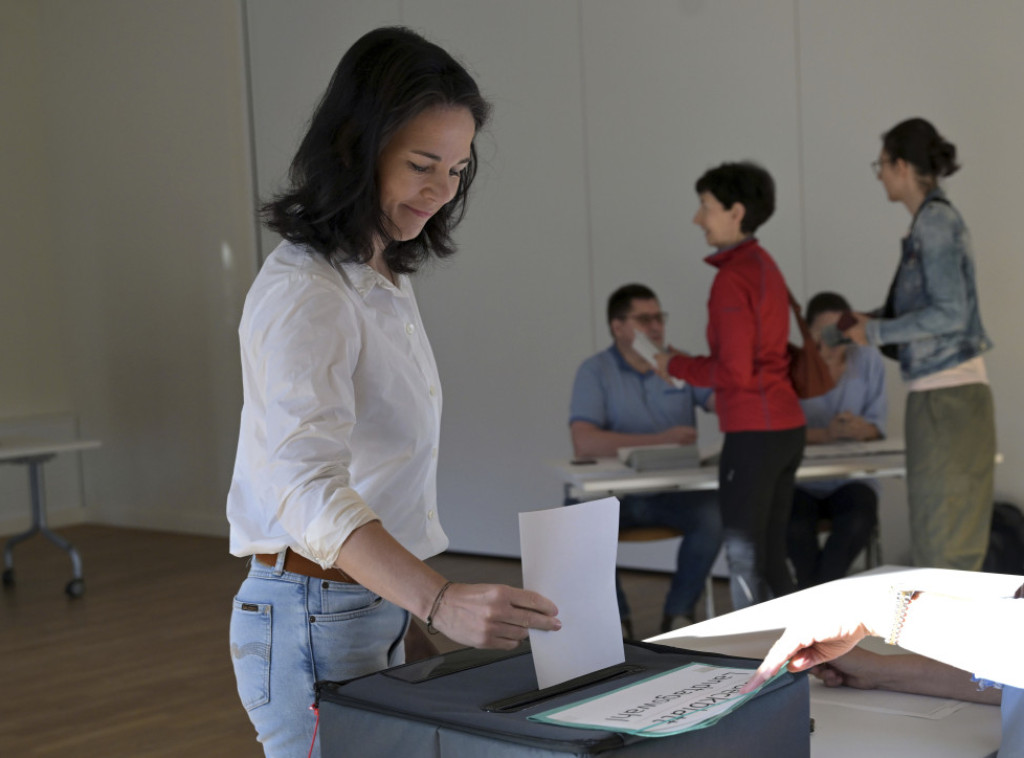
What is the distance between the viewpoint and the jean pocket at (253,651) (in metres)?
1.40

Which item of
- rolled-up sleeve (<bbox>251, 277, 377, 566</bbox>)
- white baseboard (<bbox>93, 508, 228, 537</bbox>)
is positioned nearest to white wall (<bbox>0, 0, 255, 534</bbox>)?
white baseboard (<bbox>93, 508, 228, 537</bbox>)

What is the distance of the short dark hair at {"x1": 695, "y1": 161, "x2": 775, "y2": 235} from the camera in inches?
161

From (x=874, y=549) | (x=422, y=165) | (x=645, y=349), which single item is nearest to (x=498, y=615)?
(x=422, y=165)

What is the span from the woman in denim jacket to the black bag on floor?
73 centimetres

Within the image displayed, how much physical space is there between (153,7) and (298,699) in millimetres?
7262

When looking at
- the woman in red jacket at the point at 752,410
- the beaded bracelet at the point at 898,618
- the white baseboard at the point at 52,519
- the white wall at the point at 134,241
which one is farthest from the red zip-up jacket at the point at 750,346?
the white baseboard at the point at 52,519

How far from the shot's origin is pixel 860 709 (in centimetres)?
158

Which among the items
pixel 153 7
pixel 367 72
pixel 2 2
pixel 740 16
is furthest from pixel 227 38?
pixel 367 72

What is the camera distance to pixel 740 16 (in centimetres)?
552

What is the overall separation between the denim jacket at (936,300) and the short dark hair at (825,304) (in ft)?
3.46

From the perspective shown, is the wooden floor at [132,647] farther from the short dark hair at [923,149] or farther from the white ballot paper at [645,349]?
the short dark hair at [923,149]

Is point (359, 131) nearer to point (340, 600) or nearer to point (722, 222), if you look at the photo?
point (340, 600)

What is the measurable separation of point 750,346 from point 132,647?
2.88 meters

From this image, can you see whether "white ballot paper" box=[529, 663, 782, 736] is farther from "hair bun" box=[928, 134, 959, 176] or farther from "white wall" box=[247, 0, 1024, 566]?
"white wall" box=[247, 0, 1024, 566]
